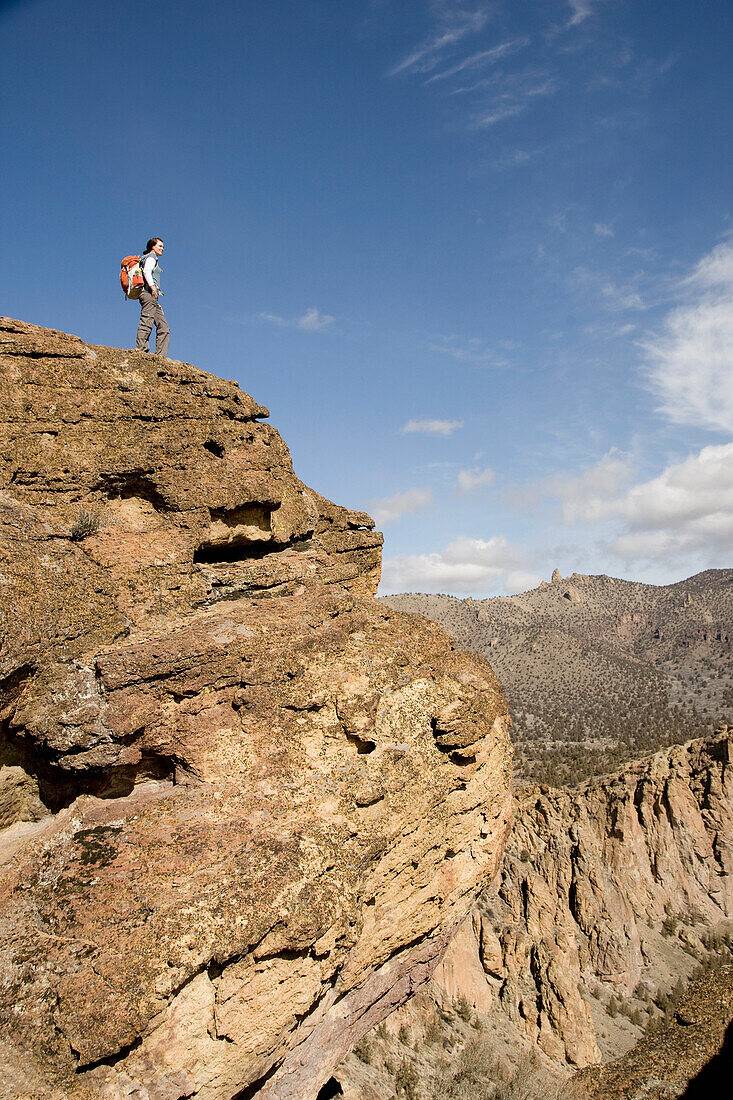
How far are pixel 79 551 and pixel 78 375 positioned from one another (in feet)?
8.09

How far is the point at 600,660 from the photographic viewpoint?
74625mm

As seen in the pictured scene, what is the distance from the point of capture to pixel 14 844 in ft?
19.8

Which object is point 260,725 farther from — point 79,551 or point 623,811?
point 623,811

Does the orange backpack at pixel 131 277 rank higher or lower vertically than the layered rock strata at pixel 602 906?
higher

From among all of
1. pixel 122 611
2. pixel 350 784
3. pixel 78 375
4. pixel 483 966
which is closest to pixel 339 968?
pixel 350 784

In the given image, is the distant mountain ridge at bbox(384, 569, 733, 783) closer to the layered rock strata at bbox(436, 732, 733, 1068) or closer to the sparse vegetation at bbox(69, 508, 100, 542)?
the layered rock strata at bbox(436, 732, 733, 1068)

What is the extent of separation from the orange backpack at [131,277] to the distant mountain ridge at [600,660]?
3273 cm

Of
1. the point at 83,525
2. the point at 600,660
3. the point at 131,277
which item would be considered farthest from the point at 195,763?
the point at 600,660

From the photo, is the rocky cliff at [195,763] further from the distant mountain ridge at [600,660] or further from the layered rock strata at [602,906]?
the distant mountain ridge at [600,660]

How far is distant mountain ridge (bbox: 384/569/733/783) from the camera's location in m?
45.9

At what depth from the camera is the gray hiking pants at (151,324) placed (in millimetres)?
9438

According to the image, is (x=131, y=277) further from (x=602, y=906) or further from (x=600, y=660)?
(x=600, y=660)

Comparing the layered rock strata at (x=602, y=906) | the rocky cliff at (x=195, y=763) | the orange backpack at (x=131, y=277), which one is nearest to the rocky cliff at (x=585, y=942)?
the layered rock strata at (x=602, y=906)

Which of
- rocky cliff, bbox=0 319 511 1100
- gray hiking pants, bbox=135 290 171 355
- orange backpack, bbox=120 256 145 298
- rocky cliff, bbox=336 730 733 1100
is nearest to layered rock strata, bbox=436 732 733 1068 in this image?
rocky cliff, bbox=336 730 733 1100
